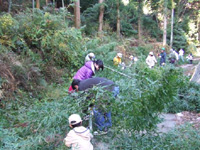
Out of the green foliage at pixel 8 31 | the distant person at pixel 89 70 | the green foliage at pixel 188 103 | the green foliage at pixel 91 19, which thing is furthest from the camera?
the green foliage at pixel 91 19

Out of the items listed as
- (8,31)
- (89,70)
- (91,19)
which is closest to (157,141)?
(89,70)

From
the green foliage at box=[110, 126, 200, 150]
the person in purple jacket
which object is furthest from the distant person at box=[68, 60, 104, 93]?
the green foliage at box=[110, 126, 200, 150]

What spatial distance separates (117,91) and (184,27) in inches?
1149

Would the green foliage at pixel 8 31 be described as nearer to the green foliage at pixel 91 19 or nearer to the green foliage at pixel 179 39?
the green foliage at pixel 91 19

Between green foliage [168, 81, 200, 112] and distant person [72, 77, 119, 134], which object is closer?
distant person [72, 77, 119, 134]

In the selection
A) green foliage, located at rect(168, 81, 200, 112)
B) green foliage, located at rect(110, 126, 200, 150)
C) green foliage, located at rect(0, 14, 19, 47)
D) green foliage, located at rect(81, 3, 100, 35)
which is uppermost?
green foliage, located at rect(81, 3, 100, 35)

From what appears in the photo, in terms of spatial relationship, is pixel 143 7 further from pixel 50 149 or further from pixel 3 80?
pixel 50 149

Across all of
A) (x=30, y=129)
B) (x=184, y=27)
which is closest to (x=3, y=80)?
(x=30, y=129)

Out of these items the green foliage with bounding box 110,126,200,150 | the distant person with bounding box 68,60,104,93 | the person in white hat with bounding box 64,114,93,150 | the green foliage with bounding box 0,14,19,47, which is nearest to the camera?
the person in white hat with bounding box 64,114,93,150

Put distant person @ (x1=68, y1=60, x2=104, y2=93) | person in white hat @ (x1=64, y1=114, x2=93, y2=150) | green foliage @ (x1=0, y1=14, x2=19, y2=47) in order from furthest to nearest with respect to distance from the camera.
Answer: green foliage @ (x1=0, y1=14, x2=19, y2=47) < distant person @ (x1=68, y1=60, x2=104, y2=93) < person in white hat @ (x1=64, y1=114, x2=93, y2=150)

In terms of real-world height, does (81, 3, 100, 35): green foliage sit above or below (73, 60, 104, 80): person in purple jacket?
above

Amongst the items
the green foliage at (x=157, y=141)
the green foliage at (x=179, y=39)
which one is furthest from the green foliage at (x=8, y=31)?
the green foliage at (x=179, y=39)

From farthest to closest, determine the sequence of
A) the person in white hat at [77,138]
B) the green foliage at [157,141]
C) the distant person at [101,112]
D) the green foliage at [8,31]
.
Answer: the green foliage at [8,31] → the distant person at [101,112] → the green foliage at [157,141] → the person in white hat at [77,138]

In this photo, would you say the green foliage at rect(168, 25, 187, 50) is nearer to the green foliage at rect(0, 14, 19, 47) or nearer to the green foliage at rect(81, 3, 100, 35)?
the green foliage at rect(81, 3, 100, 35)
